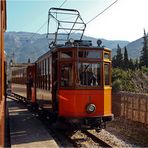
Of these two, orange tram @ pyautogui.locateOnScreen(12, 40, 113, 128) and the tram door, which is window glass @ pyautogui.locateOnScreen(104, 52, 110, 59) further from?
the tram door

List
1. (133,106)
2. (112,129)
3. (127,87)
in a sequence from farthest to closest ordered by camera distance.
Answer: (127,87)
(133,106)
(112,129)

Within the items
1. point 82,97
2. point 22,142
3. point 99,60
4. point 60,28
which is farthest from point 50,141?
point 60,28

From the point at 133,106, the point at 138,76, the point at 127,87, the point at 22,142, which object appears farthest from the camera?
the point at 138,76

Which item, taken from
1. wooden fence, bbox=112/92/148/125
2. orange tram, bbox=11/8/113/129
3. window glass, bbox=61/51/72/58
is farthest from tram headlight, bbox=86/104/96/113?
wooden fence, bbox=112/92/148/125

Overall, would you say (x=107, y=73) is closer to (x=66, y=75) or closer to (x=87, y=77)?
(x=87, y=77)

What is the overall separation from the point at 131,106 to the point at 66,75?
4457mm

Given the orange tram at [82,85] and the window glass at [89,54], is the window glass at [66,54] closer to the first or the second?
the orange tram at [82,85]

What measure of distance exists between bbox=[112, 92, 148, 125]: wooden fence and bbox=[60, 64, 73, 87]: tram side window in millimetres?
3343

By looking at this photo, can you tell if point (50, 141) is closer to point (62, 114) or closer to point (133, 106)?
point (62, 114)

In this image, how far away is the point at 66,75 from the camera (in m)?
12.3

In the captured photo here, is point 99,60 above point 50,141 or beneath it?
above

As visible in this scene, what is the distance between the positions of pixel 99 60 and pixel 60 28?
3.01 metres

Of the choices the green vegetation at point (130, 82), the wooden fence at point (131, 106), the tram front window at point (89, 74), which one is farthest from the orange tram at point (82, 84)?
the green vegetation at point (130, 82)

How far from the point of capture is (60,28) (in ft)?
48.2
